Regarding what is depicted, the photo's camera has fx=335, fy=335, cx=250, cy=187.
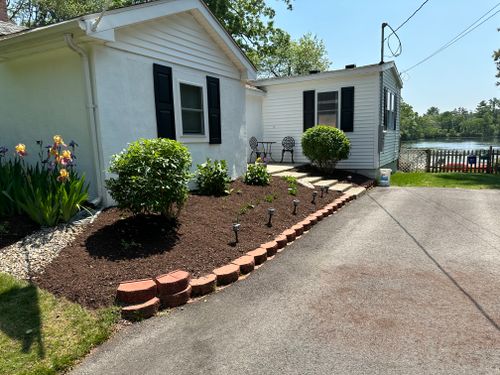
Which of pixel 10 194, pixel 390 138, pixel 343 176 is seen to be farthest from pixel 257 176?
pixel 390 138

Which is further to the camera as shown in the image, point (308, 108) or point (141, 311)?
point (308, 108)

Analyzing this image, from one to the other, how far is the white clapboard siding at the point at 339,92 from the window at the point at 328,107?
23cm

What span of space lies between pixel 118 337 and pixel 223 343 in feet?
2.83

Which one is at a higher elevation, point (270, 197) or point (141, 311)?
point (270, 197)

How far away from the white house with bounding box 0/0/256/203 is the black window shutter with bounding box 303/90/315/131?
17.1ft

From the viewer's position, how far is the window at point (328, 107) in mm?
11891

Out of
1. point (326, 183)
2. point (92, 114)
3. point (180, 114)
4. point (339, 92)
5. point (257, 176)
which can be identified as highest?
point (339, 92)

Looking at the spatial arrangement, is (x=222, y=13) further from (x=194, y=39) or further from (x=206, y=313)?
(x=206, y=313)

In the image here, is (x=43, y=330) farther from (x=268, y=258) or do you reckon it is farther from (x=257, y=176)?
(x=257, y=176)

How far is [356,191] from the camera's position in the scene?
899cm

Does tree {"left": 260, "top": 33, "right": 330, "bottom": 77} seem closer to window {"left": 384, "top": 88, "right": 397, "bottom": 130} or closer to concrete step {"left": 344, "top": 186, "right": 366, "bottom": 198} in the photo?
window {"left": 384, "top": 88, "right": 397, "bottom": 130}

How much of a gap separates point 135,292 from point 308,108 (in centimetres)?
1040

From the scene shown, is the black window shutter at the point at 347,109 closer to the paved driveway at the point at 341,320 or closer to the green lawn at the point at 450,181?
the green lawn at the point at 450,181

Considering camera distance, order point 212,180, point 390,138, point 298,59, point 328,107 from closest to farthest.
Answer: point 212,180 < point 328,107 < point 390,138 < point 298,59
